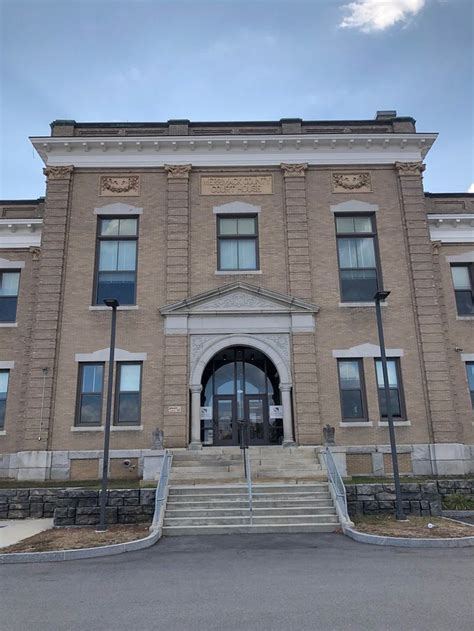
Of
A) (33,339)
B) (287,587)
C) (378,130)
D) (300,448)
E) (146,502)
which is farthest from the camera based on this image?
(378,130)

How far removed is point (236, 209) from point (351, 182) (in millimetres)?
4699

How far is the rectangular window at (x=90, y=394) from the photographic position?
16.8 metres

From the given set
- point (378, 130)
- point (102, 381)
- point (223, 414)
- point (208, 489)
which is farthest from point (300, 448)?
point (378, 130)

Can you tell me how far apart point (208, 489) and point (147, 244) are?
9.55 m

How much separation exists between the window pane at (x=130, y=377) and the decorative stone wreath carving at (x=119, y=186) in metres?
6.75

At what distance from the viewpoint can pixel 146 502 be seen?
488 inches

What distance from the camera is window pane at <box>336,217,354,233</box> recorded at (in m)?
19.1

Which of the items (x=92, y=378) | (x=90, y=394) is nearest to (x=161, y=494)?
(x=90, y=394)

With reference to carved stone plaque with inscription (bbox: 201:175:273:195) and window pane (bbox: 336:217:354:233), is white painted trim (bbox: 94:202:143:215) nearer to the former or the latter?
carved stone plaque with inscription (bbox: 201:175:273:195)

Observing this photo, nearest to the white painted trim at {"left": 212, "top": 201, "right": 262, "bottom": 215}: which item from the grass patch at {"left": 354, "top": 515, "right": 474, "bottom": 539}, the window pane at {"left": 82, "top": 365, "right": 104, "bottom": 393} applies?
the window pane at {"left": 82, "top": 365, "right": 104, "bottom": 393}

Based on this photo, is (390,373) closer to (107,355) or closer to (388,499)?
(388,499)

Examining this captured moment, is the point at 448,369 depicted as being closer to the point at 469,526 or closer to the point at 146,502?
the point at 469,526

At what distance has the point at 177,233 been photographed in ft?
60.6

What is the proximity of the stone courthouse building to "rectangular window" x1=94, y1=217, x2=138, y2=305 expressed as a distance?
61mm
